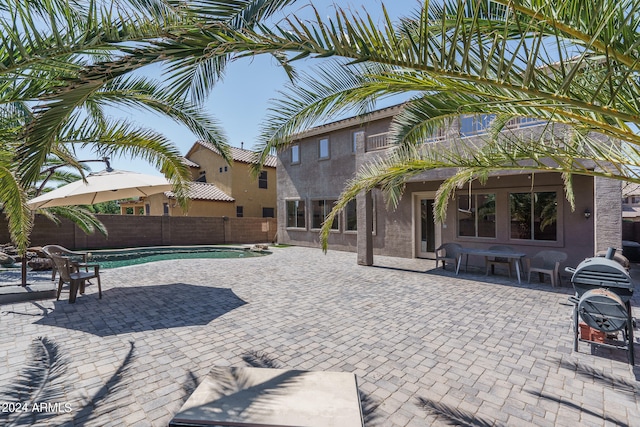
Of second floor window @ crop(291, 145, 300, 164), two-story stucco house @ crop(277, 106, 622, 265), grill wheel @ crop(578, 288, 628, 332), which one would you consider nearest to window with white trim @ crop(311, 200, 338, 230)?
two-story stucco house @ crop(277, 106, 622, 265)

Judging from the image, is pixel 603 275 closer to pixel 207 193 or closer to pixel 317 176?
pixel 317 176

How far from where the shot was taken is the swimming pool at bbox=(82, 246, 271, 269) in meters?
16.7

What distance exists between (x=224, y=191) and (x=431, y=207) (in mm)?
19512

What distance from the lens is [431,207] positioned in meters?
14.0

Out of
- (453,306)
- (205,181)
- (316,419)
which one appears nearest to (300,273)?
(453,306)

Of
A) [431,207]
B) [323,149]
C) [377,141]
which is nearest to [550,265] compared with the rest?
[431,207]

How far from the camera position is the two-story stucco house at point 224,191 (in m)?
26.2

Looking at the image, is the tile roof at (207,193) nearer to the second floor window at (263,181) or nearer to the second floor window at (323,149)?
the second floor window at (263,181)

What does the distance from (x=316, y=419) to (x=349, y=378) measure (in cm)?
77

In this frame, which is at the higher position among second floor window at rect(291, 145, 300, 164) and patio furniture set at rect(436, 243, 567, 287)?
second floor window at rect(291, 145, 300, 164)

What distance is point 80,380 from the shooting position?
3.91m

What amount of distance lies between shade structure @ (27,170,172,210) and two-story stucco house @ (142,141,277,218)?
53.0 ft

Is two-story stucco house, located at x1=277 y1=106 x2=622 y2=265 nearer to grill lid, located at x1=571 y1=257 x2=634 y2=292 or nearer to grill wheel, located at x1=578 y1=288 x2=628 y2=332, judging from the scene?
grill lid, located at x1=571 y1=257 x2=634 y2=292

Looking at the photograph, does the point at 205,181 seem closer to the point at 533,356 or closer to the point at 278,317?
the point at 278,317
